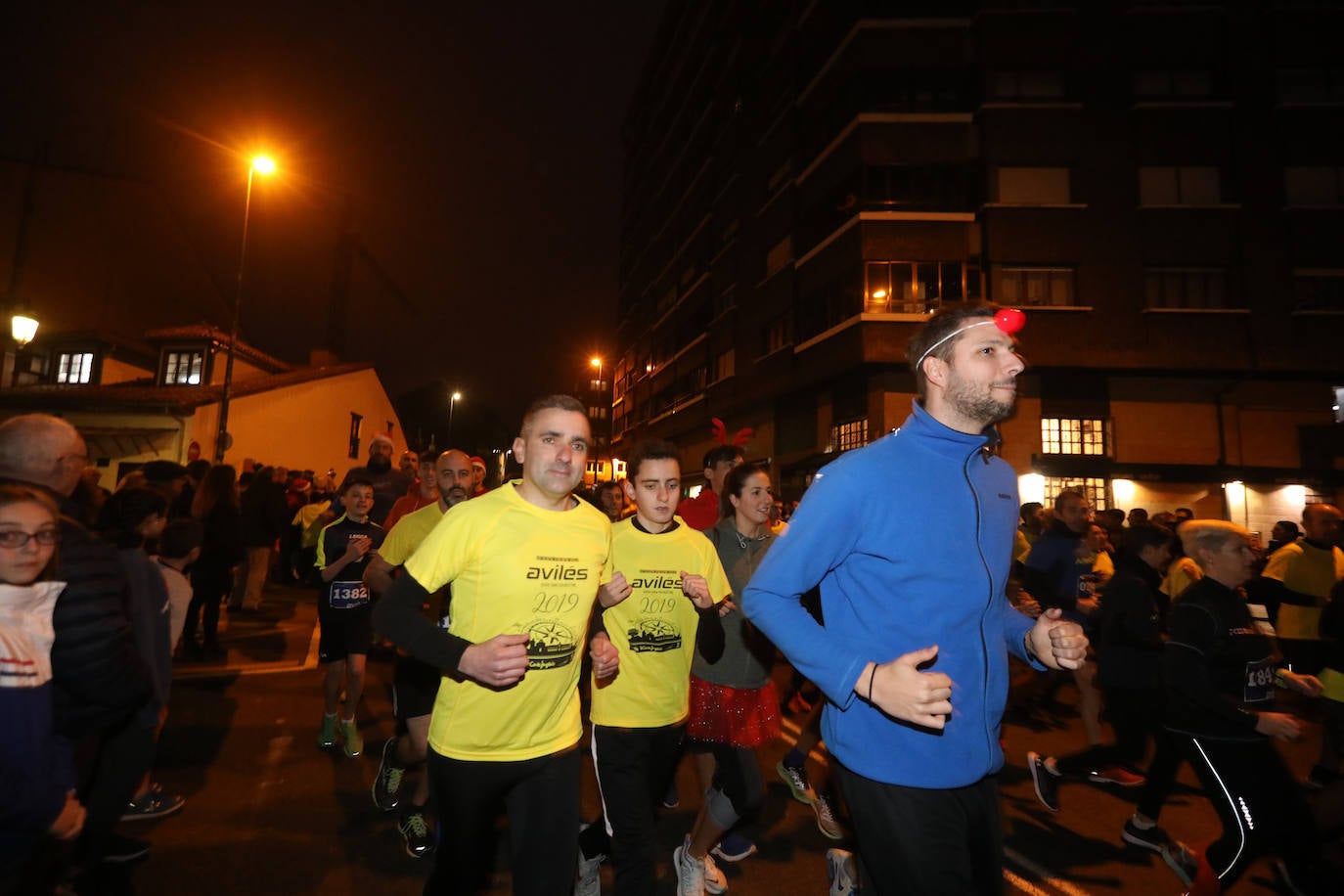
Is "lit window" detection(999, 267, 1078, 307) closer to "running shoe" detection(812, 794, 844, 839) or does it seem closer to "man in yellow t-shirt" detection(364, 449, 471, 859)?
"running shoe" detection(812, 794, 844, 839)

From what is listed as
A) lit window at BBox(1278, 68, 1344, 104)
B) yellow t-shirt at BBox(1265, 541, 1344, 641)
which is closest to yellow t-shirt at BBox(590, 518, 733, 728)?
yellow t-shirt at BBox(1265, 541, 1344, 641)

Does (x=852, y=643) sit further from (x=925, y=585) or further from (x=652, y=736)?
(x=652, y=736)

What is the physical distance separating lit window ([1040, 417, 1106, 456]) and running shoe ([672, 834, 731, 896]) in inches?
740

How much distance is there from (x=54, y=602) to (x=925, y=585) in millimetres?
2992

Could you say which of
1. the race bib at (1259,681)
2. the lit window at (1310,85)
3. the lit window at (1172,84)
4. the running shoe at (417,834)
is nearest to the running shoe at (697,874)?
the running shoe at (417,834)

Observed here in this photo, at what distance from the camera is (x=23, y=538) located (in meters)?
2.23

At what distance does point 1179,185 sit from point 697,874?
79.9 ft

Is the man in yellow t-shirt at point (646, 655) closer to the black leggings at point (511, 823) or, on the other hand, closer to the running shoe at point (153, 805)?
the black leggings at point (511, 823)

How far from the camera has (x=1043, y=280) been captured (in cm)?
2017

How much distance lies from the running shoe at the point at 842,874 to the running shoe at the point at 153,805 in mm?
4442

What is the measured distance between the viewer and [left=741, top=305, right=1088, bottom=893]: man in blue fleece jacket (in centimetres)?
205

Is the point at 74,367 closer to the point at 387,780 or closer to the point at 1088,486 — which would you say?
the point at 387,780

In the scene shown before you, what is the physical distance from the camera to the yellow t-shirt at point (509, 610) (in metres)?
2.66

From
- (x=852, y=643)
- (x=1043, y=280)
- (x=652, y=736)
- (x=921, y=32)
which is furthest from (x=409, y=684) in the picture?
(x=921, y=32)
